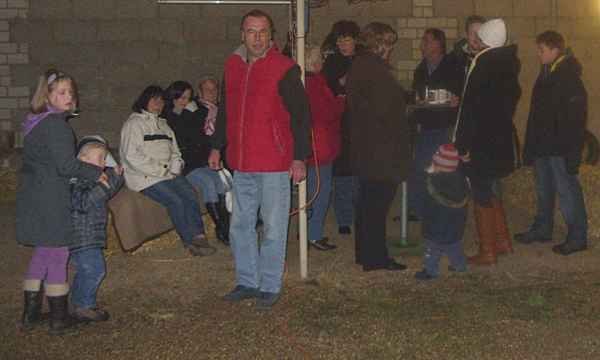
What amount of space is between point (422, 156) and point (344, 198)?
0.77 metres

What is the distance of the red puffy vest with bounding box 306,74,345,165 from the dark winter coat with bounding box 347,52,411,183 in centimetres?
53

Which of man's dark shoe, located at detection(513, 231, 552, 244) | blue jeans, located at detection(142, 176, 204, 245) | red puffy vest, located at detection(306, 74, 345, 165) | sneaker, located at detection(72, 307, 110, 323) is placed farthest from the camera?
man's dark shoe, located at detection(513, 231, 552, 244)

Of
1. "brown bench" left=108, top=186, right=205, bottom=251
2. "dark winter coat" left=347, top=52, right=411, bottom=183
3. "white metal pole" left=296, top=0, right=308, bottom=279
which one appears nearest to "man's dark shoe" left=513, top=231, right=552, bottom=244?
"dark winter coat" left=347, top=52, right=411, bottom=183

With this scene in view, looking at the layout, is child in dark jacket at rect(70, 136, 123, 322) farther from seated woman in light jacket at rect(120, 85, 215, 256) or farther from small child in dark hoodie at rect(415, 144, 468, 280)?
small child in dark hoodie at rect(415, 144, 468, 280)

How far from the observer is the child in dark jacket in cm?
578

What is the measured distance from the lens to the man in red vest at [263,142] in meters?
6.08

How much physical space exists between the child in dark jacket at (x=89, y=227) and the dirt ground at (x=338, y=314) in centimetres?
20

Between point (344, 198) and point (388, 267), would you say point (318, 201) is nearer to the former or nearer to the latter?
point (344, 198)

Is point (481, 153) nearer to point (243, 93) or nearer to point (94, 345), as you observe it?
point (243, 93)

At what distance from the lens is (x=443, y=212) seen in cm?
685

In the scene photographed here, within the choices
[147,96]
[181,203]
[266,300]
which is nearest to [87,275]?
[266,300]

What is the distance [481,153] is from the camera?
698 centimetres

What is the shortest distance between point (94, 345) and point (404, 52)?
24.4ft

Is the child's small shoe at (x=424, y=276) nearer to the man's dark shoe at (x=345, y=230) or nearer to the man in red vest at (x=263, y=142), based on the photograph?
the man in red vest at (x=263, y=142)
